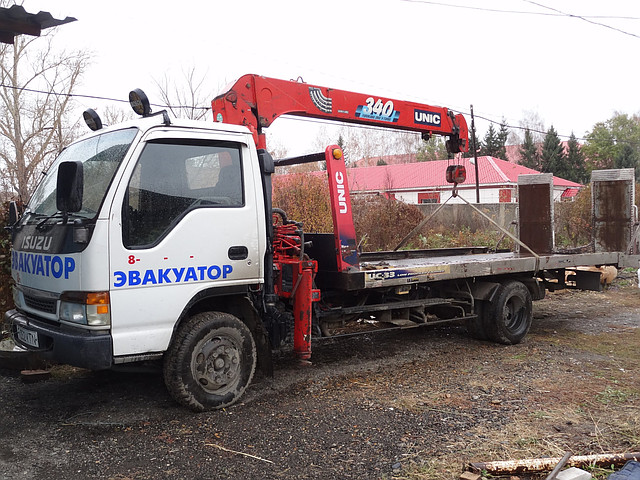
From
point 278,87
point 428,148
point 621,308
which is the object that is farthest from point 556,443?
point 428,148

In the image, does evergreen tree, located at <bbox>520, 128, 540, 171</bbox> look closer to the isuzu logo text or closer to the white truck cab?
the white truck cab

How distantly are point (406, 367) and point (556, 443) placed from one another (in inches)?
90.4

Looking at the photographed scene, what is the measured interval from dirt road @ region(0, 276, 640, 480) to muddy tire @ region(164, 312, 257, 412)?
0.58 ft

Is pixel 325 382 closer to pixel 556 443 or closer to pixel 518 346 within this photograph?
pixel 556 443

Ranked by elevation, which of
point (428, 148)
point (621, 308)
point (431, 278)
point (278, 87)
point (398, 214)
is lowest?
point (621, 308)

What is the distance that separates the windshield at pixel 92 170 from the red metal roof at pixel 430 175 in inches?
1244

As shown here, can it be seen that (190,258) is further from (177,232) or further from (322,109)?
(322,109)

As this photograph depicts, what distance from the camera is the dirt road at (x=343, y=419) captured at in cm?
389

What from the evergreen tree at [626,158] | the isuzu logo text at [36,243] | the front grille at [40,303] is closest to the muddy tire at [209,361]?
the front grille at [40,303]

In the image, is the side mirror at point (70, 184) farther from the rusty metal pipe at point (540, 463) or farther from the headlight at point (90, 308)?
the rusty metal pipe at point (540, 463)

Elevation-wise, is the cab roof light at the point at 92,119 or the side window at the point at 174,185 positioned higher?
the cab roof light at the point at 92,119

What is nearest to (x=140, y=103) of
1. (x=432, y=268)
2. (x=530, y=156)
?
(x=432, y=268)

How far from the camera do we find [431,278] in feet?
20.9

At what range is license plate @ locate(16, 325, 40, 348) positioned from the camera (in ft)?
14.6
